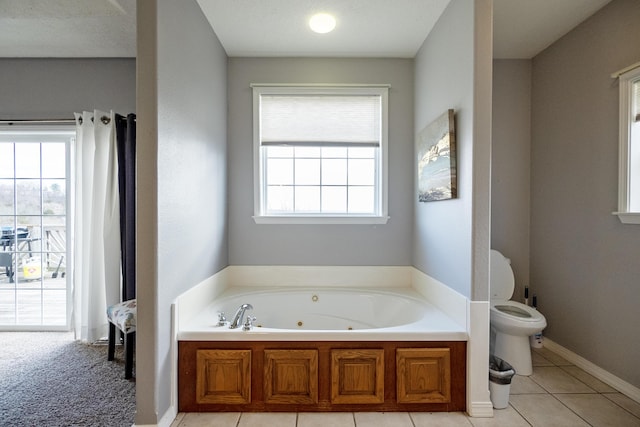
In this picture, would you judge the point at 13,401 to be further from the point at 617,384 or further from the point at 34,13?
the point at 617,384

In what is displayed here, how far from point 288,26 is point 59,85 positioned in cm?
219

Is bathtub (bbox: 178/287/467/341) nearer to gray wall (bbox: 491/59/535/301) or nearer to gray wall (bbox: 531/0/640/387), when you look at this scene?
gray wall (bbox: 491/59/535/301)

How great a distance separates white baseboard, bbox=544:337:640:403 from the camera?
1914 millimetres

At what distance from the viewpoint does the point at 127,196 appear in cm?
246

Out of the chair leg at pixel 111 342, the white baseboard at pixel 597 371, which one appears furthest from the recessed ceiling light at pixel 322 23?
the white baseboard at pixel 597 371

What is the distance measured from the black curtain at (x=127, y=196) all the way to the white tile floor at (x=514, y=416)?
1269mm

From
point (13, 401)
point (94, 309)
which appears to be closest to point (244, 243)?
point (94, 309)

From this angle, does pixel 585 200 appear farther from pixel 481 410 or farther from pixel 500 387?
pixel 481 410

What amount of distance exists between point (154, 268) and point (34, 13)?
2.00 metres

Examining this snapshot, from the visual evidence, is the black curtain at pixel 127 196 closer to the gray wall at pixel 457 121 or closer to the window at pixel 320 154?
the window at pixel 320 154

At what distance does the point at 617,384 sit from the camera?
2.00 metres

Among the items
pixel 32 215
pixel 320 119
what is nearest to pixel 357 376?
pixel 320 119

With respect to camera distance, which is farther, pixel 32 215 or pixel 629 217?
pixel 32 215

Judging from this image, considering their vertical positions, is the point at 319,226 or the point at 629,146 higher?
the point at 629,146
